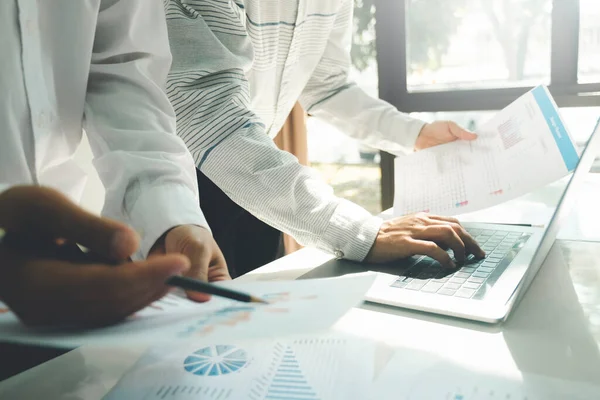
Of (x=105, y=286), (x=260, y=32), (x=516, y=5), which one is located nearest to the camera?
(x=105, y=286)

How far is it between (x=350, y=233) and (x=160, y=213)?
309 mm

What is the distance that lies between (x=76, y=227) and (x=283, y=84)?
0.94 metres

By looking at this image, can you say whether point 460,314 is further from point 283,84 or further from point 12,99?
point 283,84

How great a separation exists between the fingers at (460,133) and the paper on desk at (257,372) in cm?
65

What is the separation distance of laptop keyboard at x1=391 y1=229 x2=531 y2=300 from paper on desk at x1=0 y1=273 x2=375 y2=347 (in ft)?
0.89

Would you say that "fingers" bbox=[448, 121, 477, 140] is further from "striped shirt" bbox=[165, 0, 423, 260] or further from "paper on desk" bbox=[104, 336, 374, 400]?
"paper on desk" bbox=[104, 336, 374, 400]

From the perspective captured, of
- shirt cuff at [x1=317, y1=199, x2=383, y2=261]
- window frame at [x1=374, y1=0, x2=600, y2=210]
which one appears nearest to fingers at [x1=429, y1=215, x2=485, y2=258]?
shirt cuff at [x1=317, y1=199, x2=383, y2=261]

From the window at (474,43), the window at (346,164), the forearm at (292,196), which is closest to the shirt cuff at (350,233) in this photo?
the forearm at (292,196)

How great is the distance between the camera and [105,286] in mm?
300

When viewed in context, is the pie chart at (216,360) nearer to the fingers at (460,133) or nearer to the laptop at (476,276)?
the laptop at (476,276)

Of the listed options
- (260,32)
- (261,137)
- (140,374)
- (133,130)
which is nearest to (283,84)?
(260,32)

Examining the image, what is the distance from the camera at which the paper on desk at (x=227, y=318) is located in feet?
1.01

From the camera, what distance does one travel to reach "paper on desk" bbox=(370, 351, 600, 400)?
1.36 feet

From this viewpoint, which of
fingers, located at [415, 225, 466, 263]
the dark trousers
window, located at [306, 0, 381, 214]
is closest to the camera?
fingers, located at [415, 225, 466, 263]
